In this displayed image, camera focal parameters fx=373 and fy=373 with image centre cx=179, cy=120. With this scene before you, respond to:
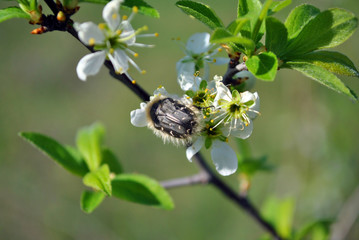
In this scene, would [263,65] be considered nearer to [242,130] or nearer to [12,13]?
[242,130]

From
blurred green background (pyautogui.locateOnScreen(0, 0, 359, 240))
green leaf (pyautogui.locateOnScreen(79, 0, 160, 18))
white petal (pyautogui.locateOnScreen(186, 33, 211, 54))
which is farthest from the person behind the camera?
blurred green background (pyautogui.locateOnScreen(0, 0, 359, 240))

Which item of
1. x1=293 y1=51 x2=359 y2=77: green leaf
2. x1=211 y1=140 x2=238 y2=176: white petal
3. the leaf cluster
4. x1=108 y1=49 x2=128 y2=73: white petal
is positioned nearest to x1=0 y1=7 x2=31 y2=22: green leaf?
x1=108 y1=49 x2=128 y2=73: white petal

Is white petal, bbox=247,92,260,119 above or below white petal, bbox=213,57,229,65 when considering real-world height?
below

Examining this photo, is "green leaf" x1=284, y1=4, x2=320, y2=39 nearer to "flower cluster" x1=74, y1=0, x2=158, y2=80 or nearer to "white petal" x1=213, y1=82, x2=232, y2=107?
"white petal" x1=213, y1=82, x2=232, y2=107

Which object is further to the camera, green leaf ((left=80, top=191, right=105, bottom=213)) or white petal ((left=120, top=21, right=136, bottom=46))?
green leaf ((left=80, top=191, right=105, bottom=213))

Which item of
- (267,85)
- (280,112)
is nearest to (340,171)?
(280,112)

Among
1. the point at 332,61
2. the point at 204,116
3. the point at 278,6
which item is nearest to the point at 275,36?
the point at 278,6

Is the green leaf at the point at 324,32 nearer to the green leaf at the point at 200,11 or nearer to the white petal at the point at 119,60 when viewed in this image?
the green leaf at the point at 200,11
